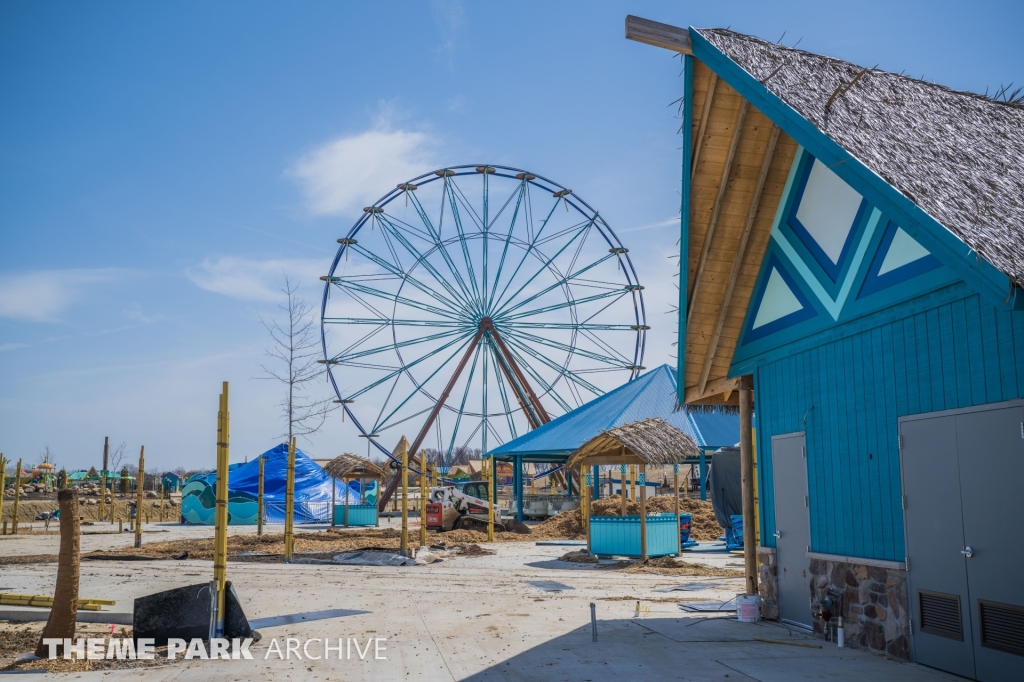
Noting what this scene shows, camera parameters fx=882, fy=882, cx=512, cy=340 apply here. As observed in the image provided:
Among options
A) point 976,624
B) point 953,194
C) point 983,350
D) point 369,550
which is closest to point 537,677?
point 976,624

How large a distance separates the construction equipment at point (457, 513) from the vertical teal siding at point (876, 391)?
16.9m

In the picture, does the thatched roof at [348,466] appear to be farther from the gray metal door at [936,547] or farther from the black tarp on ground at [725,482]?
the gray metal door at [936,547]

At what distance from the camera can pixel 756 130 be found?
29.5 feet

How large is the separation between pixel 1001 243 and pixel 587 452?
1193 cm

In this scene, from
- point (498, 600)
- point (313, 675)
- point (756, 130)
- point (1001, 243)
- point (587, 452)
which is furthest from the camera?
point (587, 452)

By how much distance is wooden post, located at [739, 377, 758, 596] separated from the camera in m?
9.89

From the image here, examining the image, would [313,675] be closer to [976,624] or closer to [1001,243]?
[976,624]

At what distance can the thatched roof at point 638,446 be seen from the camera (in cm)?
1614

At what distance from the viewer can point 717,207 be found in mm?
9445

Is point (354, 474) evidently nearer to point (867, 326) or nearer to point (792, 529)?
point (792, 529)

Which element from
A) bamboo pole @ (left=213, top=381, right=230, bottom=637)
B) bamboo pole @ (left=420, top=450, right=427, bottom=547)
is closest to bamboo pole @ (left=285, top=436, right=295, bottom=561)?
bamboo pole @ (left=420, top=450, right=427, bottom=547)

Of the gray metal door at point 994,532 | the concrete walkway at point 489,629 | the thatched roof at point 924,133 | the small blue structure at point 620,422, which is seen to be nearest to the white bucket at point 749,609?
the concrete walkway at point 489,629

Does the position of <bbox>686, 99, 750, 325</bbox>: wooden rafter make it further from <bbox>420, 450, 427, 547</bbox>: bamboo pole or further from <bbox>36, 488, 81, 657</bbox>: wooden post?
<bbox>420, 450, 427, 547</bbox>: bamboo pole

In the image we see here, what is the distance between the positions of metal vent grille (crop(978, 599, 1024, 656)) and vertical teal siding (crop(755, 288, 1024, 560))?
1036 mm
